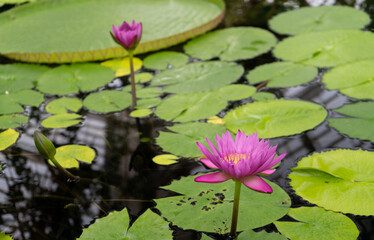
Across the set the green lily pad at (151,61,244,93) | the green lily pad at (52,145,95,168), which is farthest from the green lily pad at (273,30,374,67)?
the green lily pad at (52,145,95,168)

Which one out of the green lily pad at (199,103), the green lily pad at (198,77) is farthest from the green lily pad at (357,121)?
the green lily pad at (198,77)

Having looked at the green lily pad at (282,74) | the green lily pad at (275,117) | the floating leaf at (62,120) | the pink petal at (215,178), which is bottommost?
the green lily pad at (275,117)

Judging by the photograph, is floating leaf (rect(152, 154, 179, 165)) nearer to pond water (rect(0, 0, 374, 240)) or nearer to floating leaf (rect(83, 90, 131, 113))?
pond water (rect(0, 0, 374, 240))

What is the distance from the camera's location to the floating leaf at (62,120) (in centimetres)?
215

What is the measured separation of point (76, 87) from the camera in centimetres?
254

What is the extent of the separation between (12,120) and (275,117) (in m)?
1.56

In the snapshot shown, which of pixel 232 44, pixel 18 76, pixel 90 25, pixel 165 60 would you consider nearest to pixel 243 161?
pixel 165 60

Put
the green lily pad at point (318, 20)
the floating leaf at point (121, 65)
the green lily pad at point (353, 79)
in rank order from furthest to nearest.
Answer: the green lily pad at point (318, 20) → the floating leaf at point (121, 65) → the green lily pad at point (353, 79)

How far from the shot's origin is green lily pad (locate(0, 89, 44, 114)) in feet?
7.73

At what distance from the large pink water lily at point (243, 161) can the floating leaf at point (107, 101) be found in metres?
1.19

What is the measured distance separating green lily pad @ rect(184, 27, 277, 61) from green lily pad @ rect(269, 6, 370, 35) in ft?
0.72

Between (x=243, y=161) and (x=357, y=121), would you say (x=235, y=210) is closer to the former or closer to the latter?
(x=243, y=161)

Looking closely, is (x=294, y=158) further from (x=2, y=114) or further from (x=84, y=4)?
(x=84, y=4)

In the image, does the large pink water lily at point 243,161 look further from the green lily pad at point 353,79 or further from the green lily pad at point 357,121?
the green lily pad at point 353,79
